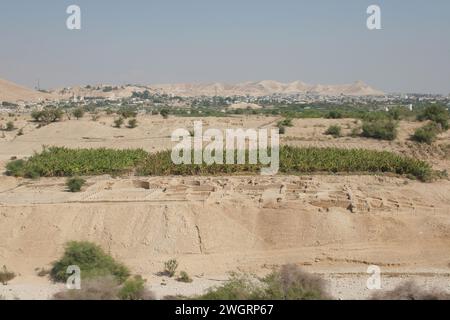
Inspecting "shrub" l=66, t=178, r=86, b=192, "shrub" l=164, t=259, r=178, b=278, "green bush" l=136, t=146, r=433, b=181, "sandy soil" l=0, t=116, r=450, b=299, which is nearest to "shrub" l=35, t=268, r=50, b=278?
"sandy soil" l=0, t=116, r=450, b=299

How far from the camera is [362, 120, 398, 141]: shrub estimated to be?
34594mm

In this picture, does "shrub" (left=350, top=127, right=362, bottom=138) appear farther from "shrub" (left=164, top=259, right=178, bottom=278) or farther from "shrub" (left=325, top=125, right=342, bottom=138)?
"shrub" (left=164, top=259, right=178, bottom=278)

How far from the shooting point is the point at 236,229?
646 inches

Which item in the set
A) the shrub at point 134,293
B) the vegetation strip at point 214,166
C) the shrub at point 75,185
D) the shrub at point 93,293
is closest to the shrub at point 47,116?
the vegetation strip at point 214,166

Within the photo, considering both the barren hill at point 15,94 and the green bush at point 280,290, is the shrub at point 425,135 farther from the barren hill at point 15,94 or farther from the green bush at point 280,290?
the barren hill at point 15,94

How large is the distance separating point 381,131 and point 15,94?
86561 mm

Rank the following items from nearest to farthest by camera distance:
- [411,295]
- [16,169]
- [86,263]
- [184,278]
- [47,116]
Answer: [411,295]
[86,263]
[184,278]
[16,169]
[47,116]

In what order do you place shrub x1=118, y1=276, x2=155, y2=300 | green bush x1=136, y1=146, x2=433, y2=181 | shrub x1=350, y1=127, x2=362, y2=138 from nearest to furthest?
shrub x1=118, y1=276, x2=155, y2=300 → green bush x1=136, y1=146, x2=433, y2=181 → shrub x1=350, y1=127, x2=362, y2=138

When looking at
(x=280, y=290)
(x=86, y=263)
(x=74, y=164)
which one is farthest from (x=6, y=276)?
(x=74, y=164)

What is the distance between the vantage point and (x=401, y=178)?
23.2 m

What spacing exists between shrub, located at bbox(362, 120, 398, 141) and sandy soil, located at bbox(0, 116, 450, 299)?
13561 millimetres

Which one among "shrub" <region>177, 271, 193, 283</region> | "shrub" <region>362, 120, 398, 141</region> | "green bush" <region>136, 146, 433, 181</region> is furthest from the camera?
"shrub" <region>362, 120, 398, 141</region>

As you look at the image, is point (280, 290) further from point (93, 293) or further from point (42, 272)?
point (42, 272)

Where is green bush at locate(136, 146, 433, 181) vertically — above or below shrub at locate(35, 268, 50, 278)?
above
